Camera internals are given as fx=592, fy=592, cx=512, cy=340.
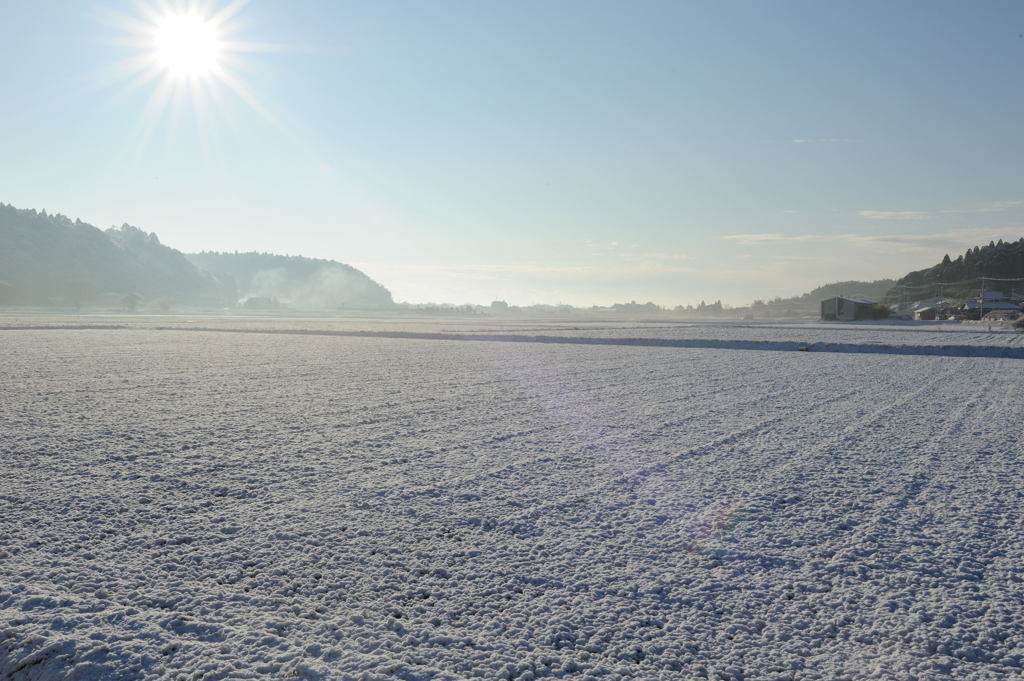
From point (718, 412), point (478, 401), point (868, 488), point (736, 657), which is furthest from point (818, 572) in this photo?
point (478, 401)

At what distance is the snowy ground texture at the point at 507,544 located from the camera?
107 inches

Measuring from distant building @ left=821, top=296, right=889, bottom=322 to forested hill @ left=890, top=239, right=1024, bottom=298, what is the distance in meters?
57.4

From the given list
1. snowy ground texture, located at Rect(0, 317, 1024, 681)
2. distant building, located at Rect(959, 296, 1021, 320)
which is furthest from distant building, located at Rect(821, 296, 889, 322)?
snowy ground texture, located at Rect(0, 317, 1024, 681)

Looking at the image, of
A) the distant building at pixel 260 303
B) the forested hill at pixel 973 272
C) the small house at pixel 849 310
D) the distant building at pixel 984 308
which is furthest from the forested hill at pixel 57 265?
the forested hill at pixel 973 272

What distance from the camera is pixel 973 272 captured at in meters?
126

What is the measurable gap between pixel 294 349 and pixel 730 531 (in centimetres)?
2093

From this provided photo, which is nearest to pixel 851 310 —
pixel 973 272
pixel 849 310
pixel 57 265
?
pixel 849 310

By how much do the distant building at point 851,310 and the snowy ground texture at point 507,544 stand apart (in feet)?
244

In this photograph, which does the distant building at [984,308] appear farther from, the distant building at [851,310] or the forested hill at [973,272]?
the forested hill at [973,272]

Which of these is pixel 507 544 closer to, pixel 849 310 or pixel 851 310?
pixel 851 310

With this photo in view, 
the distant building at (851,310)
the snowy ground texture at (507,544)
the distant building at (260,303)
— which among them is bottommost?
the snowy ground texture at (507,544)

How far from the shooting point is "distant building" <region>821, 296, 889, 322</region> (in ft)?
242

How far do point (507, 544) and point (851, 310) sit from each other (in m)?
82.4

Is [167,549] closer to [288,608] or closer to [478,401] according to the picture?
[288,608]
